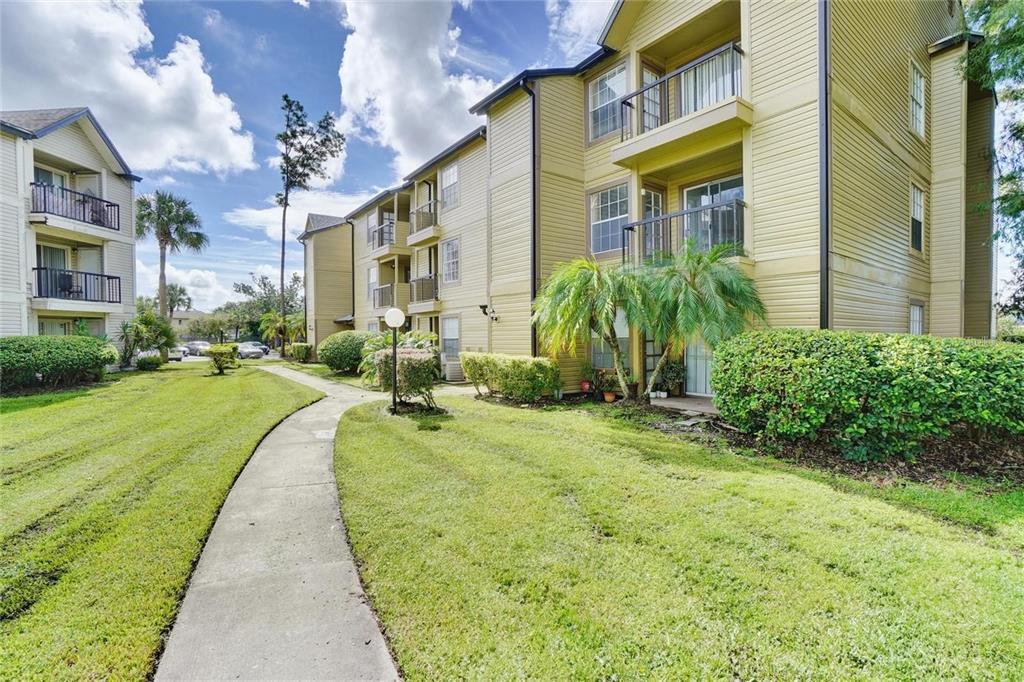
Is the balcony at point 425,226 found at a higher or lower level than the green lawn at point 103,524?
higher

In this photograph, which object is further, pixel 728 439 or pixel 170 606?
pixel 728 439

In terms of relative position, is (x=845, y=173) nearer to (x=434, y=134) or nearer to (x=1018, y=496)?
(x=1018, y=496)

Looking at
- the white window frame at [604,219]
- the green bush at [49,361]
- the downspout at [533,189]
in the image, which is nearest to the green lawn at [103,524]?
the green bush at [49,361]

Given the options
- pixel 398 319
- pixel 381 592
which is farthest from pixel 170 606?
pixel 398 319

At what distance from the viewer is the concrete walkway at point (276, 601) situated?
252cm

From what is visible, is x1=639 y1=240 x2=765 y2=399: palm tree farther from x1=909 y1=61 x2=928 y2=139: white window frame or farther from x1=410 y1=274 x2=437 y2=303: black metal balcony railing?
x1=410 y1=274 x2=437 y2=303: black metal balcony railing

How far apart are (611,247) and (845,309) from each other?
562 centimetres

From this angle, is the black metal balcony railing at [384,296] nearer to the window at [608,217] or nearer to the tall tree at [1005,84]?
the window at [608,217]

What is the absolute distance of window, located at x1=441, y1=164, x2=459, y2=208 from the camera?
16.7 m

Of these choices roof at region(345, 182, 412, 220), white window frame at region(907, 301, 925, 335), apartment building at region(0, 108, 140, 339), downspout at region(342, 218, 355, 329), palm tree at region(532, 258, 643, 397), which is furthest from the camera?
downspout at region(342, 218, 355, 329)

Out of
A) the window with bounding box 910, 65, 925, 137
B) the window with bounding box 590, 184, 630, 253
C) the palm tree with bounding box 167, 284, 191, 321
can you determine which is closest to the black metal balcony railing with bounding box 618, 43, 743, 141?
the window with bounding box 590, 184, 630, 253

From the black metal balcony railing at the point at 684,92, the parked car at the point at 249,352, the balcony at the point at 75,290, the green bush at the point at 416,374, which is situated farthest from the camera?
the parked car at the point at 249,352

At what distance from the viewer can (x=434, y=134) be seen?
1880 centimetres

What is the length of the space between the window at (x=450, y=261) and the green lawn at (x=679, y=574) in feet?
38.7
